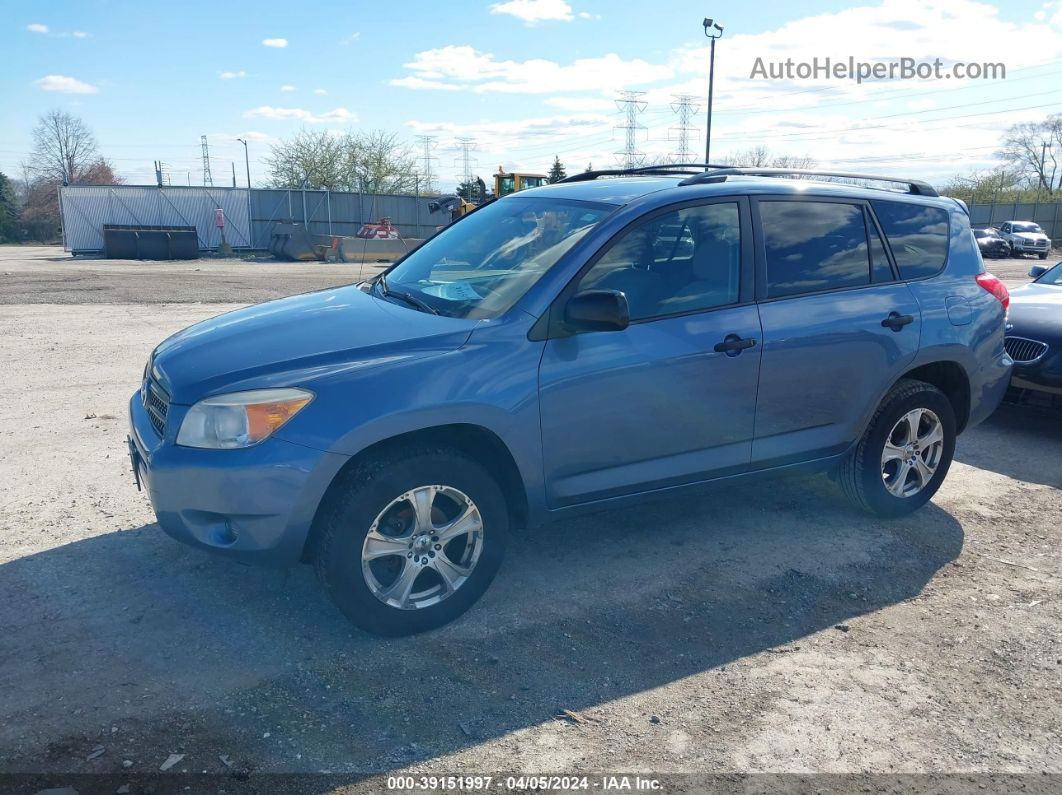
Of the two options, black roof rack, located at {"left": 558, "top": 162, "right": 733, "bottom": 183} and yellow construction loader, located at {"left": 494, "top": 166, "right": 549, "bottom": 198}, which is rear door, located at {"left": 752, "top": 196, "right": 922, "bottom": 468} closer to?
black roof rack, located at {"left": 558, "top": 162, "right": 733, "bottom": 183}

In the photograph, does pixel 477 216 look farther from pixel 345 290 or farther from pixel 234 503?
pixel 234 503

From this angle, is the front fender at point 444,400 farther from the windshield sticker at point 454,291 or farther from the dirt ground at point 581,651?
the dirt ground at point 581,651

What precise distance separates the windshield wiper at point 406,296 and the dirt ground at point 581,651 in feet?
4.58

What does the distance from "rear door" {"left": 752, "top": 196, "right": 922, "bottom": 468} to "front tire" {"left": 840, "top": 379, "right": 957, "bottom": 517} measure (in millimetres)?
161

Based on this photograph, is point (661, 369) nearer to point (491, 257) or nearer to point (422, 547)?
point (491, 257)

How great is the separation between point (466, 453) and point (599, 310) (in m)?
0.84

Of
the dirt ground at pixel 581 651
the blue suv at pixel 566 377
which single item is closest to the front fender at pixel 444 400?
the blue suv at pixel 566 377

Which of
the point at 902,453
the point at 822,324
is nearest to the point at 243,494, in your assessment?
the point at 822,324

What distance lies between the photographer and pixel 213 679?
3.31 m

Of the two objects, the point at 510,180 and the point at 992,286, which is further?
the point at 510,180

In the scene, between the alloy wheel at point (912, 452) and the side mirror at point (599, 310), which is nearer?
the side mirror at point (599, 310)

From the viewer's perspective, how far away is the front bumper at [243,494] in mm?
3266

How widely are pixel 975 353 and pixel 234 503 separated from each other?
4266 millimetres

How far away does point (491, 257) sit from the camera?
171 inches
